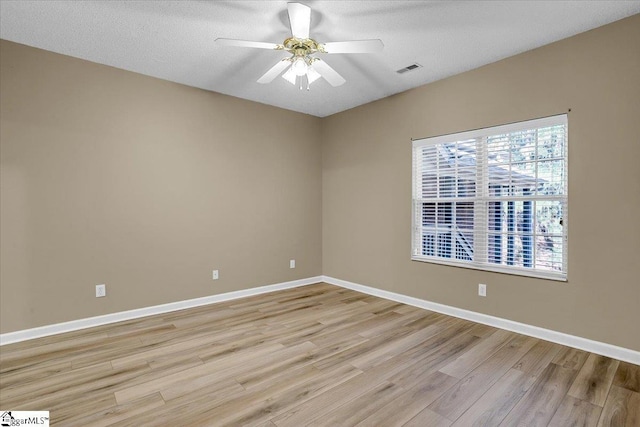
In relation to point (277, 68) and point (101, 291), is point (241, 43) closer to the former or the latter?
point (277, 68)

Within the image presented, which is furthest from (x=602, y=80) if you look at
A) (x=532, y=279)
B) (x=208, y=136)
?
(x=208, y=136)

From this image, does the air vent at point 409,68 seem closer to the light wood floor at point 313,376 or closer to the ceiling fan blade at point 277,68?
the ceiling fan blade at point 277,68

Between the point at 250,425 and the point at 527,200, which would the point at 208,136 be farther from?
the point at 527,200

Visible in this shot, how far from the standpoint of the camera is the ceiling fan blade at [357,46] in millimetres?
2266

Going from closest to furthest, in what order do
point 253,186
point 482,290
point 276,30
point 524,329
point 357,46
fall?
point 357,46, point 276,30, point 524,329, point 482,290, point 253,186

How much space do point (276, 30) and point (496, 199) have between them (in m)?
2.74

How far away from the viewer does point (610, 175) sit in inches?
103

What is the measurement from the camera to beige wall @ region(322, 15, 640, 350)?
8.36ft

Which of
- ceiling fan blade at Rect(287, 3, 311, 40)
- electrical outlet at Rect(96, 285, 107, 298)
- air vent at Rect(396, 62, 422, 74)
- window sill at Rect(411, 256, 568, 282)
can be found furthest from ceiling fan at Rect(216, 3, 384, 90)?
electrical outlet at Rect(96, 285, 107, 298)

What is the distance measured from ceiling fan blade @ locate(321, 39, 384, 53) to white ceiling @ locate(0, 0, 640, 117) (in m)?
0.28

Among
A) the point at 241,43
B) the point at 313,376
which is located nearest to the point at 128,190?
the point at 241,43

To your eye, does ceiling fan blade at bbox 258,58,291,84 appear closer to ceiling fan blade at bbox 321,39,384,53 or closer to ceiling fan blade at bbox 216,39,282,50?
ceiling fan blade at bbox 216,39,282,50

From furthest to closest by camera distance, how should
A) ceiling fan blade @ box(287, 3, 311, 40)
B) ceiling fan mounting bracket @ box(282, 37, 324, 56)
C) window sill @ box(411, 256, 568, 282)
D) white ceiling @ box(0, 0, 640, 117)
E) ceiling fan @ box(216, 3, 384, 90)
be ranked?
window sill @ box(411, 256, 568, 282), ceiling fan mounting bracket @ box(282, 37, 324, 56), white ceiling @ box(0, 0, 640, 117), ceiling fan @ box(216, 3, 384, 90), ceiling fan blade @ box(287, 3, 311, 40)

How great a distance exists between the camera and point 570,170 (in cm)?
282
